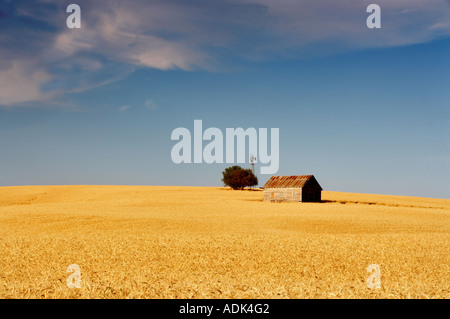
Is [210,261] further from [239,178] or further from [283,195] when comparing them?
[239,178]

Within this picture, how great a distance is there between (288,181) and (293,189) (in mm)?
2080

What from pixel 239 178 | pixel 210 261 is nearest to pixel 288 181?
pixel 239 178

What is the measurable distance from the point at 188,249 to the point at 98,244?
4.27 metres

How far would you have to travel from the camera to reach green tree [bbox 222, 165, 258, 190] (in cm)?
8362

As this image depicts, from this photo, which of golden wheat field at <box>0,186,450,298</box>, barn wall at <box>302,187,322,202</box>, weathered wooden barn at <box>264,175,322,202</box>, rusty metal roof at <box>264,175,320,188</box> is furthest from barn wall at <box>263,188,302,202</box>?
golden wheat field at <box>0,186,450,298</box>

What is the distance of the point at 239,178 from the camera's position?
3300 inches

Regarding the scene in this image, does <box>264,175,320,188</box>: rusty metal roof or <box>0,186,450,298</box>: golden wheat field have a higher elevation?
<box>264,175,320,188</box>: rusty metal roof

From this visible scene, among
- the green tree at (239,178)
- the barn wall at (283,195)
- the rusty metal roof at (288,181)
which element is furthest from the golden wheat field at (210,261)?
the green tree at (239,178)

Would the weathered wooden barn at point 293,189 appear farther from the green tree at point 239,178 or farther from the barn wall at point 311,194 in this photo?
the green tree at point 239,178

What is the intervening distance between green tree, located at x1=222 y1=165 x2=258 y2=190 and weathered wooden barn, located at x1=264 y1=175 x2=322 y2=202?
26.4 meters

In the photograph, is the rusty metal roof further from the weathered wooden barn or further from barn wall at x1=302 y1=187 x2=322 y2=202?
barn wall at x1=302 y1=187 x2=322 y2=202

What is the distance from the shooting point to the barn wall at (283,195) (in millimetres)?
52928
